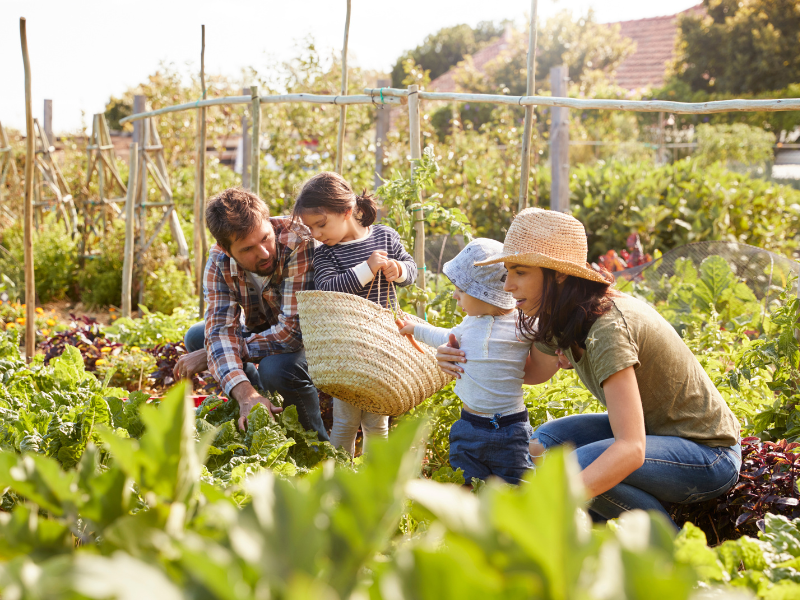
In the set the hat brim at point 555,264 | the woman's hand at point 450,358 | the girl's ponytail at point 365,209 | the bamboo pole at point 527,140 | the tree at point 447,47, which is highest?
the tree at point 447,47

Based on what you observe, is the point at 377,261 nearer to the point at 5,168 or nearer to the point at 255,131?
the point at 255,131

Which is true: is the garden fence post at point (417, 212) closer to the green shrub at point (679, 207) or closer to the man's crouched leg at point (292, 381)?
the man's crouched leg at point (292, 381)

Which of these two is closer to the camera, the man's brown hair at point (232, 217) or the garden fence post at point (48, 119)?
the man's brown hair at point (232, 217)

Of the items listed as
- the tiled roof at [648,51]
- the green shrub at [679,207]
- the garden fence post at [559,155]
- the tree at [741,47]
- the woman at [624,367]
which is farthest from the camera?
the tiled roof at [648,51]

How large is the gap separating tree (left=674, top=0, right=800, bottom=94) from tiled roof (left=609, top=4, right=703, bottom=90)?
2.07 meters

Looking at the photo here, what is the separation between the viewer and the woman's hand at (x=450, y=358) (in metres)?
2.13

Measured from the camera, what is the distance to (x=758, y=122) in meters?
15.5

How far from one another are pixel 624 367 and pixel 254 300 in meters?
1.60

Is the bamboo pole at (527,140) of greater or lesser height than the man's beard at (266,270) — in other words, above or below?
above

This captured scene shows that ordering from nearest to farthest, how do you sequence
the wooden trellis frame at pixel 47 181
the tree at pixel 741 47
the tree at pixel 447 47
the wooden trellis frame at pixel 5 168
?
the wooden trellis frame at pixel 47 181 < the wooden trellis frame at pixel 5 168 < the tree at pixel 741 47 < the tree at pixel 447 47

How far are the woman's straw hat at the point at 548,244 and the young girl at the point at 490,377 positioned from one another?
0.26m

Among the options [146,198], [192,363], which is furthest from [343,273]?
[146,198]

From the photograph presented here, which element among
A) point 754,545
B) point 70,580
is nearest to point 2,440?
point 70,580

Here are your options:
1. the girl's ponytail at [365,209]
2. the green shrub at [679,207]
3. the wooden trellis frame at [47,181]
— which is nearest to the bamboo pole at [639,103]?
the girl's ponytail at [365,209]
